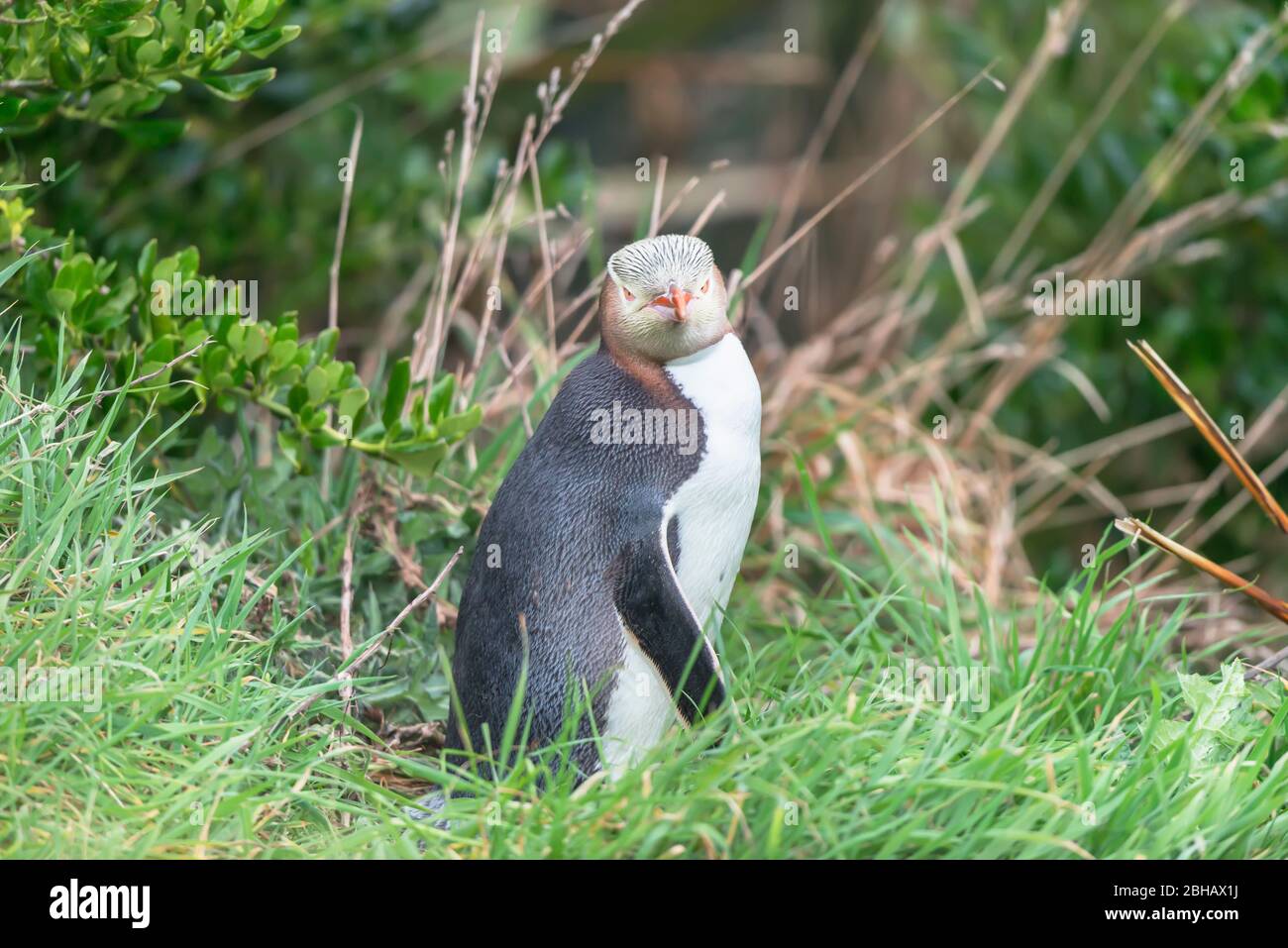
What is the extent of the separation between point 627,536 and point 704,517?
124 millimetres

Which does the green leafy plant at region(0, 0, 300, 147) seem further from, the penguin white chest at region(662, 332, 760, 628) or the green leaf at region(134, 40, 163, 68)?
the penguin white chest at region(662, 332, 760, 628)

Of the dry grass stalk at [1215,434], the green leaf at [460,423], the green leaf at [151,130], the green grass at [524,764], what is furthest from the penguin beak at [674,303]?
the green leaf at [151,130]

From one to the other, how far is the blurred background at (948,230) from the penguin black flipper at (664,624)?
2.85 feet

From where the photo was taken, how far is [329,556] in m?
2.71

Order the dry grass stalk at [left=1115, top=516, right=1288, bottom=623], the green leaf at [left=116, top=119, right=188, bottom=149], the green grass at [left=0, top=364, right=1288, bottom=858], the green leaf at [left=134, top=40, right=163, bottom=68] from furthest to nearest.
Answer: the green leaf at [left=116, top=119, right=188, bottom=149] → the green leaf at [left=134, top=40, right=163, bottom=68] → the dry grass stalk at [left=1115, top=516, right=1288, bottom=623] → the green grass at [left=0, top=364, right=1288, bottom=858]

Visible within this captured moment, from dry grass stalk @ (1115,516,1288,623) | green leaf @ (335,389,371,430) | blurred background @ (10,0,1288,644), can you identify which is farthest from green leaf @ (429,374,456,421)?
dry grass stalk @ (1115,516,1288,623)

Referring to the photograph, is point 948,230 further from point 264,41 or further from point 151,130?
point 151,130

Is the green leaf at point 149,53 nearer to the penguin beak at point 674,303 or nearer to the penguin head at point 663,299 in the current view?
the penguin head at point 663,299

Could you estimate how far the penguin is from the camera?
2.14 meters

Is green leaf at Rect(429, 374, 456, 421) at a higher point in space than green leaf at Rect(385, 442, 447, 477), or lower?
higher

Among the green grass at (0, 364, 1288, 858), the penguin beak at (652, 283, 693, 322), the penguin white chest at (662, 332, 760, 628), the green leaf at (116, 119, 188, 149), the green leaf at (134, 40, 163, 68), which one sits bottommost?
the green grass at (0, 364, 1288, 858)

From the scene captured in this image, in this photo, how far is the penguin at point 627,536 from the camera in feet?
7.03

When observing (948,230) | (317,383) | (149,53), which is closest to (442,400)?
(317,383)

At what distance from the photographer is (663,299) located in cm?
215
